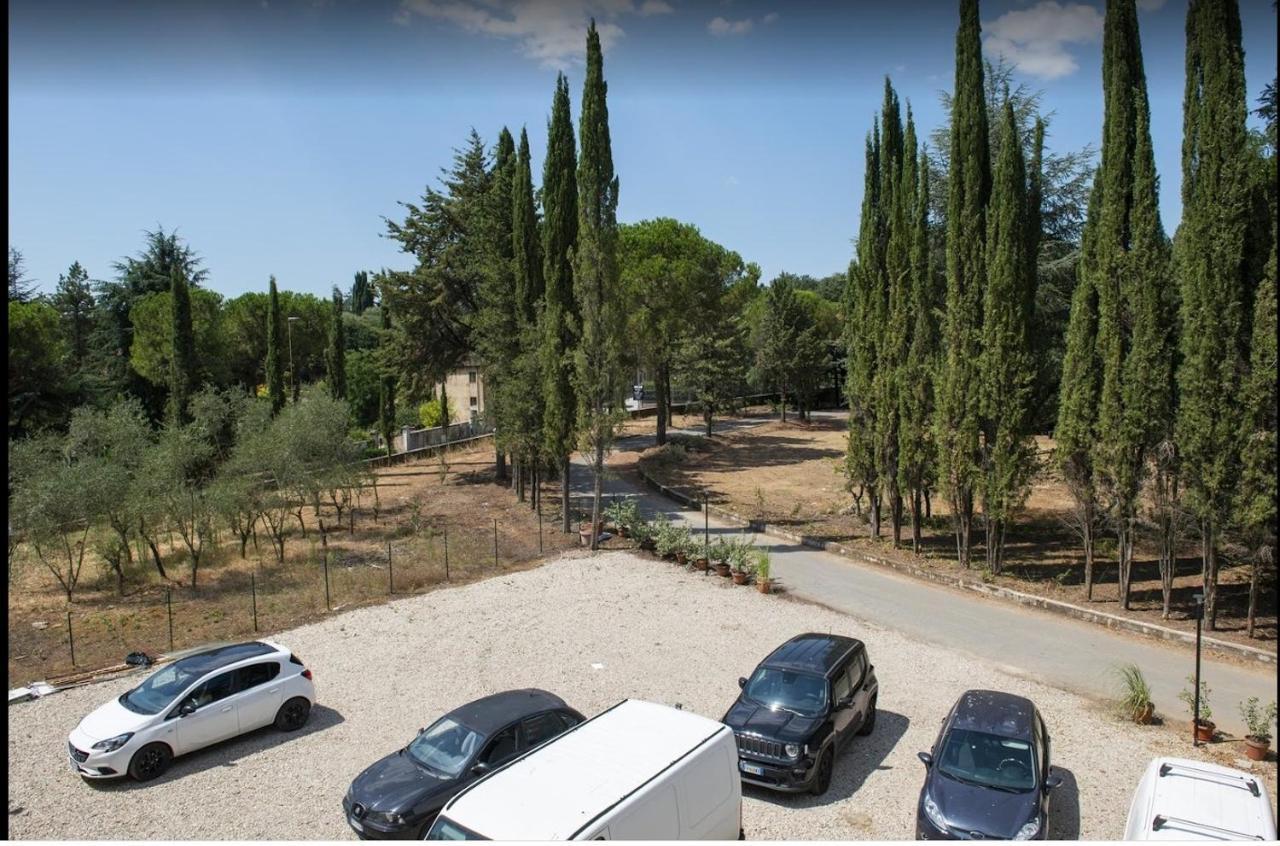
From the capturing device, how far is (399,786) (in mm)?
9930

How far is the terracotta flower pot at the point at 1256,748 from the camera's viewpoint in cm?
1163

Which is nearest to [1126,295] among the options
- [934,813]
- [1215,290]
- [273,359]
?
[1215,290]

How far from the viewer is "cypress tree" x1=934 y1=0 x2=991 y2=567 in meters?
20.8

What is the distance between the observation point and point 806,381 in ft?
179

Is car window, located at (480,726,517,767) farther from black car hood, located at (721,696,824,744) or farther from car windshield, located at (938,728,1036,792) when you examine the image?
car windshield, located at (938,728,1036,792)

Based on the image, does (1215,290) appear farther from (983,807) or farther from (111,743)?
(111,743)

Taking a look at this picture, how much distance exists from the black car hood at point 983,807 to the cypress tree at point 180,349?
41906 mm

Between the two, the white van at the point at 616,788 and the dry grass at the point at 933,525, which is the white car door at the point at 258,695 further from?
the dry grass at the point at 933,525

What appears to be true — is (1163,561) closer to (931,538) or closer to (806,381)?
(931,538)

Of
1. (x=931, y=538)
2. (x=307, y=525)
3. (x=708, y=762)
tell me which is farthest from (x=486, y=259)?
(x=708, y=762)

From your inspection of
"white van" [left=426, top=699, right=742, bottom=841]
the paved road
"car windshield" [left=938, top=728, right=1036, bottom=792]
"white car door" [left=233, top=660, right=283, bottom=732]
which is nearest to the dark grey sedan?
"white van" [left=426, top=699, right=742, bottom=841]

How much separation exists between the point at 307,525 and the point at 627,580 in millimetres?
14886

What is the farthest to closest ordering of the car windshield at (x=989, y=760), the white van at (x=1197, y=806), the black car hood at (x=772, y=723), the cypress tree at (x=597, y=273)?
the cypress tree at (x=597, y=273) < the black car hood at (x=772, y=723) < the car windshield at (x=989, y=760) < the white van at (x=1197, y=806)

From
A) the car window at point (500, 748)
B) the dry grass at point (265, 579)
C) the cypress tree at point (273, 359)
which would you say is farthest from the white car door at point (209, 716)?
the cypress tree at point (273, 359)
